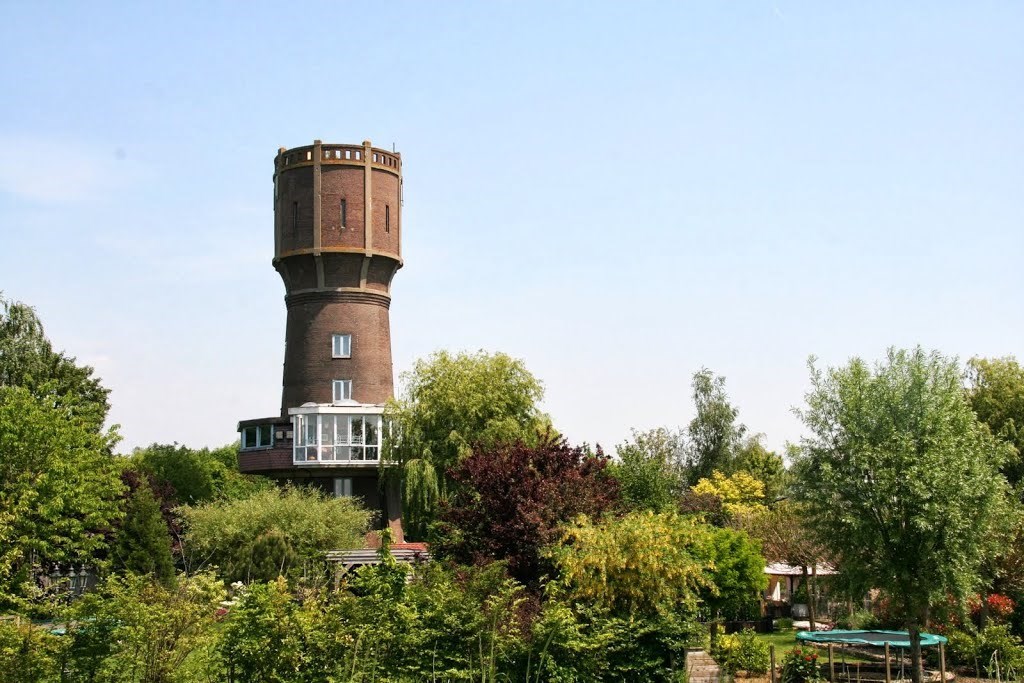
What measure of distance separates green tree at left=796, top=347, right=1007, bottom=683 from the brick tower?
31787mm

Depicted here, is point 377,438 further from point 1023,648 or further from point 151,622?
point 151,622

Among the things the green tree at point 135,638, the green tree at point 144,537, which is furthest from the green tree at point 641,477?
the green tree at point 135,638

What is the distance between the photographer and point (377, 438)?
2339 inches

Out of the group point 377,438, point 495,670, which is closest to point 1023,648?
point 495,670

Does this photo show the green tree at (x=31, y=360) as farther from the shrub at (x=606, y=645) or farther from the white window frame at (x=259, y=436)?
the shrub at (x=606, y=645)

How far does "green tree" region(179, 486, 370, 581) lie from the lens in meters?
45.2

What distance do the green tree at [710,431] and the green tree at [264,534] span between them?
36.1 metres

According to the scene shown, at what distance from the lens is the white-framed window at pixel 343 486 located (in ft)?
195

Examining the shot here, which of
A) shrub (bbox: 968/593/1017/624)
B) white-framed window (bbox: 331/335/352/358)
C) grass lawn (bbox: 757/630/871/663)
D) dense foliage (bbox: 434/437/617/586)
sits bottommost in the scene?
grass lawn (bbox: 757/630/871/663)

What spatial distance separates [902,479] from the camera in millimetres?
28812

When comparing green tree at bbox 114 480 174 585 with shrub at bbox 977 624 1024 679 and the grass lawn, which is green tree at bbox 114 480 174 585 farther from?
shrub at bbox 977 624 1024 679

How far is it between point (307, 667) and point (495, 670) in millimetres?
3479

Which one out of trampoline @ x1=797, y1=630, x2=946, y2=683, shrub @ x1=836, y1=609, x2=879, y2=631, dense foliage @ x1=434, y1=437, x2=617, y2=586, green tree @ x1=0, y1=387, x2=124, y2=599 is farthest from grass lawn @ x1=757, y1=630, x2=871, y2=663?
green tree @ x1=0, y1=387, x2=124, y2=599

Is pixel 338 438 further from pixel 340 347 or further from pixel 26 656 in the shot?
pixel 26 656
